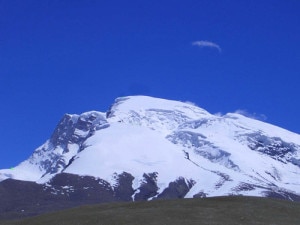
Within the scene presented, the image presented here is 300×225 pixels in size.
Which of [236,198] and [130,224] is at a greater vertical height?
[236,198]

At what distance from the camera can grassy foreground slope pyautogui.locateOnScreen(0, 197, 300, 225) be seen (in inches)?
2685

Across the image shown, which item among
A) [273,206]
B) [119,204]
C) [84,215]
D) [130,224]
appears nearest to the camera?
[130,224]

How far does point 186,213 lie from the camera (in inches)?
2830

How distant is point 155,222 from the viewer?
6694 centimetres

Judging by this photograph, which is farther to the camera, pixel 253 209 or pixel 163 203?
pixel 163 203

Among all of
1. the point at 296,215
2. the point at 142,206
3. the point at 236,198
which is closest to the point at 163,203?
the point at 142,206

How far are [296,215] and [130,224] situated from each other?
20.0 metres

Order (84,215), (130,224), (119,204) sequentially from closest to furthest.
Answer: (130,224), (84,215), (119,204)

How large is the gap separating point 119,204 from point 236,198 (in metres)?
15.2

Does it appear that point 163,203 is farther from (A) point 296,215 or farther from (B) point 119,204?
(A) point 296,215

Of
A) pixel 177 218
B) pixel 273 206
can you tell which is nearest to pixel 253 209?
pixel 273 206

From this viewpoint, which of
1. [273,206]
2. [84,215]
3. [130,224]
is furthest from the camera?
[273,206]

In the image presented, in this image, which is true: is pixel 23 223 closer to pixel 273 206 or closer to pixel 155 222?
pixel 155 222

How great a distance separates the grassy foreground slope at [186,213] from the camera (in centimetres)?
6819
